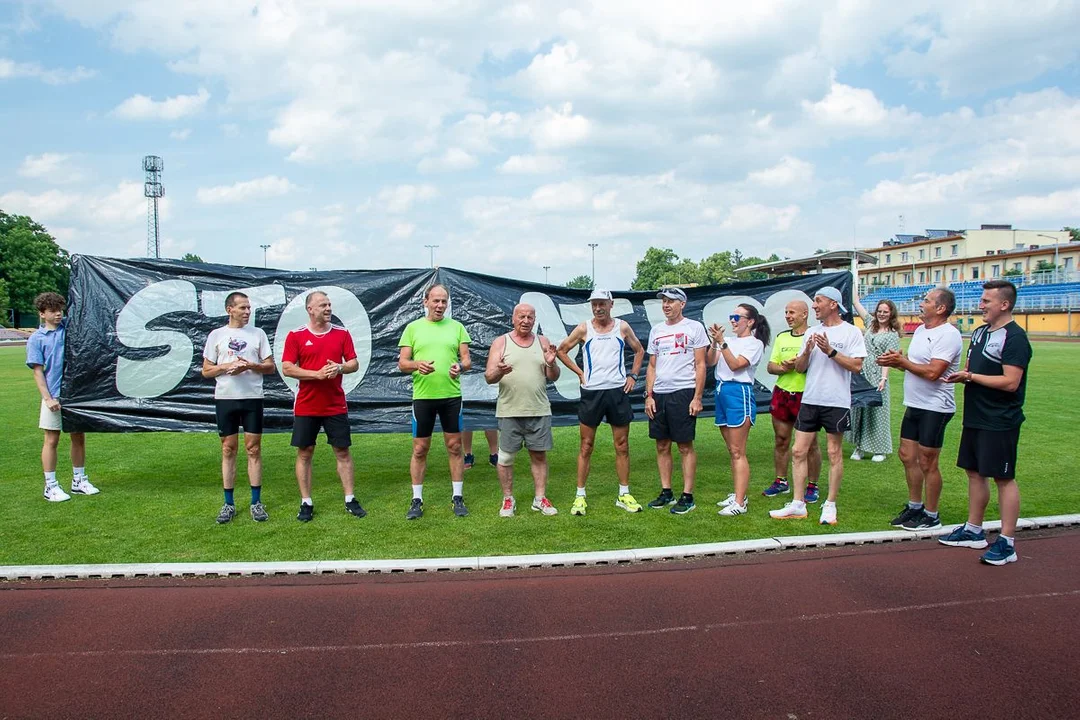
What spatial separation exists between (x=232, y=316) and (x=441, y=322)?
5.94 feet

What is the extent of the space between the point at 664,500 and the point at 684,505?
252mm

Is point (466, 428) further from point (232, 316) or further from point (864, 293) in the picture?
point (864, 293)

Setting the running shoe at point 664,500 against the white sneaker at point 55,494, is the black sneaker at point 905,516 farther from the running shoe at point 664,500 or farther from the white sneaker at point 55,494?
the white sneaker at point 55,494

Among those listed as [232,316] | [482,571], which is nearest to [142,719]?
[482,571]

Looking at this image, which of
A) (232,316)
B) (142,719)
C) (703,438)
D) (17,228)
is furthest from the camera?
(17,228)

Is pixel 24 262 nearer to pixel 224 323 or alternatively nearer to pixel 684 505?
pixel 224 323

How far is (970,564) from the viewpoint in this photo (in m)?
4.78

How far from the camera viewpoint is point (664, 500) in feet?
20.7

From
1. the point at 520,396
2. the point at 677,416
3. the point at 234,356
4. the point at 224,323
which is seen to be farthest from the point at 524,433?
the point at 224,323

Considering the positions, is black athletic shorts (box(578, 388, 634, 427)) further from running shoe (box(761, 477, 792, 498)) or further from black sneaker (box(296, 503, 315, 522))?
black sneaker (box(296, 503, 315, 522))

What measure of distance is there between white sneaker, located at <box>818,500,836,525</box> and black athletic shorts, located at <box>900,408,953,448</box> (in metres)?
0.81

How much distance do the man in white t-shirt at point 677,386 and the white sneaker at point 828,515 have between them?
3.54ft

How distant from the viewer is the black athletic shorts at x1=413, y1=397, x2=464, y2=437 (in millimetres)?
5984

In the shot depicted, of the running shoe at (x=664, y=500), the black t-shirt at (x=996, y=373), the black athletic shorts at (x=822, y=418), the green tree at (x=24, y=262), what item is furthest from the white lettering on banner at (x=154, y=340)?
the green tree at (x=24, y=262)
